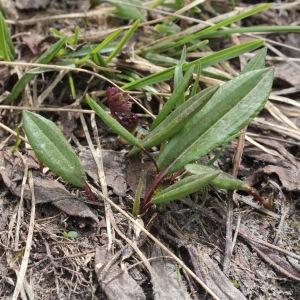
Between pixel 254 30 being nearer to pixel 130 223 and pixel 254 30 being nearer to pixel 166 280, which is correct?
pixel 130 223

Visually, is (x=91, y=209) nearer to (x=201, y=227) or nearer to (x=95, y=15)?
(x=201, y=227)

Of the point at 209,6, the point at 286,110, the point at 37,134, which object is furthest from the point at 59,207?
the point at 209,6

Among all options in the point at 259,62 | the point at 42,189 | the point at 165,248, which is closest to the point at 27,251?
the point at 42,189

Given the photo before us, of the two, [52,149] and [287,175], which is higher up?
[52,149]

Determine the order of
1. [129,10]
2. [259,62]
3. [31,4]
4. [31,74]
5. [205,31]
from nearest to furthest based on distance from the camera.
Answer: [259,62] < [31,74] < [205,31] < [129,10] < [31,4]

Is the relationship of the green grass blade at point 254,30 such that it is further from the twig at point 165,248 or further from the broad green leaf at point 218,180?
the twig at point 165,248

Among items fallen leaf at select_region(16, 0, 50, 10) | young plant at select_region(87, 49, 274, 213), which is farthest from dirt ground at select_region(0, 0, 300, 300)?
fallen leaf at select_region(16, 0, 50, 10)

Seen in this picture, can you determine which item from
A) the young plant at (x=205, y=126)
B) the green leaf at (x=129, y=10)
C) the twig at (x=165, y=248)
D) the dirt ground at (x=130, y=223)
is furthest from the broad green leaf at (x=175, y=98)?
the green leaf at (x=129, y=10)

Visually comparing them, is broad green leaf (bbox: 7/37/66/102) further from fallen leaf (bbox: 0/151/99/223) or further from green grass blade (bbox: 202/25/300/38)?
green grass blade (bbox: 202/25/300/38)
